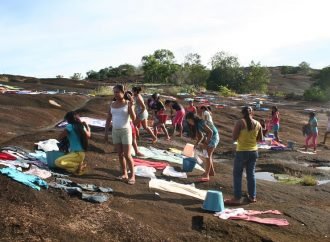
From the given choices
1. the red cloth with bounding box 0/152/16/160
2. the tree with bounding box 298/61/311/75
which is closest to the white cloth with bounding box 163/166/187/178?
the red cloth with bounding box 0/152/16/160

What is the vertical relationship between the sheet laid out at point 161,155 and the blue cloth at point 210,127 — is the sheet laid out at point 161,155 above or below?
below

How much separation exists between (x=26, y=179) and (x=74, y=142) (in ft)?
5.57

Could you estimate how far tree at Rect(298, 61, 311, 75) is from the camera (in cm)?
8847

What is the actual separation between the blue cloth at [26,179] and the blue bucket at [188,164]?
407 centimetres

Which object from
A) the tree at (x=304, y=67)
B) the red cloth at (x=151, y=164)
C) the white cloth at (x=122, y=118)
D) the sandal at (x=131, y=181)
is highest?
the tree at (x=304, y=67)

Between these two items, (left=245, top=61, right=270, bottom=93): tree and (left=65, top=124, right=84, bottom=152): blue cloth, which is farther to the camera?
(left=245, top=61, right=270, bottom=93): tree

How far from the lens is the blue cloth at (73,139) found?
8508 millimetres

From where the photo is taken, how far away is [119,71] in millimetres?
76438

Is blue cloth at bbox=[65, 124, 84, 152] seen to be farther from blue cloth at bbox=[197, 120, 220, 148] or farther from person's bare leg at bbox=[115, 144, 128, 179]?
blue cloth at bbox=[197, 120, 220, 148]

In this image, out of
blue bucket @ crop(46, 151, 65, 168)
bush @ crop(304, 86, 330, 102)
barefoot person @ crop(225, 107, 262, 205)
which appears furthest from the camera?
bush @ crop(304, 86, 330, 102)

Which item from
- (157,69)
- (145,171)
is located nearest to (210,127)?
(145,171)

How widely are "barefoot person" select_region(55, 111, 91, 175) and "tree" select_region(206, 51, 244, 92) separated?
1831 inches

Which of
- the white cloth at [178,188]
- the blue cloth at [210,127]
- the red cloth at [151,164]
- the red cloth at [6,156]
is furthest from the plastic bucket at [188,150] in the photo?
the red cloth at [6,156]

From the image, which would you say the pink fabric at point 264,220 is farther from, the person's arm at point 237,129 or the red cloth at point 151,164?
the red cloth at point 151,164
